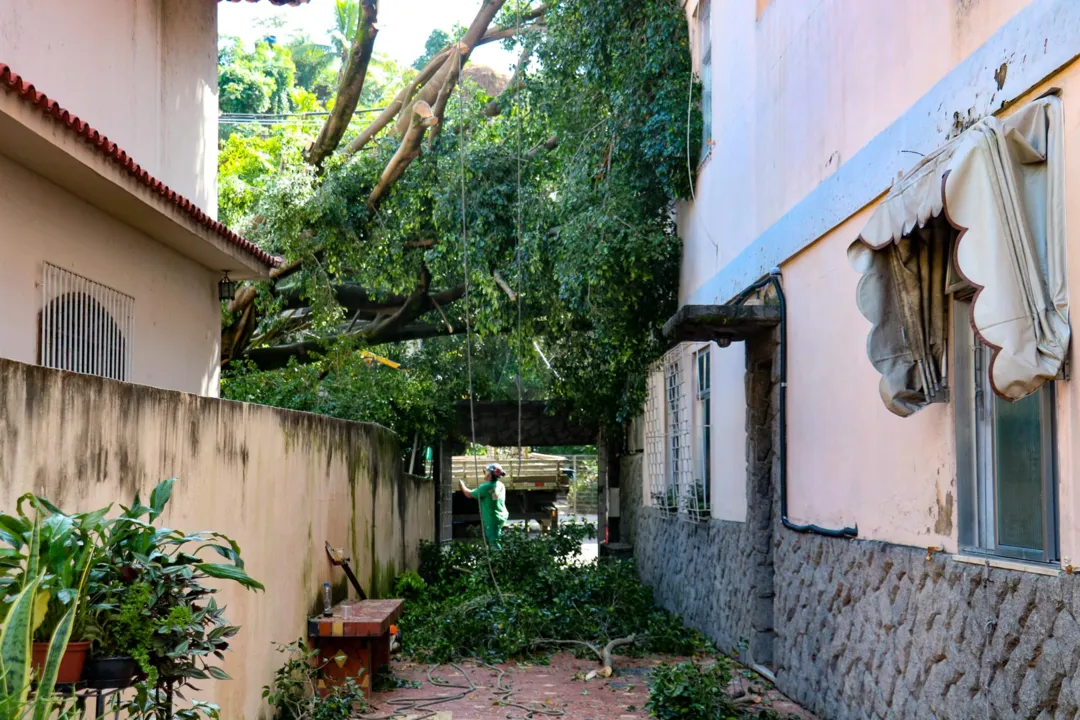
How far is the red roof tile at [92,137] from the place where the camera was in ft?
20.5

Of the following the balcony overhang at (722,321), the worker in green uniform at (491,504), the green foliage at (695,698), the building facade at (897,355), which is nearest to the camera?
the building facade at (897,355)

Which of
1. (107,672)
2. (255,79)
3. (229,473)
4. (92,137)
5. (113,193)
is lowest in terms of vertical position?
(107,672)

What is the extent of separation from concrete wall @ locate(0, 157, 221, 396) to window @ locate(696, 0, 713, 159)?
574 cm

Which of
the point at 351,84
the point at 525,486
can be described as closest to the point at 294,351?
the point at 351,84

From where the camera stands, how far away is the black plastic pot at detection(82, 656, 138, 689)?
3416 millimetres

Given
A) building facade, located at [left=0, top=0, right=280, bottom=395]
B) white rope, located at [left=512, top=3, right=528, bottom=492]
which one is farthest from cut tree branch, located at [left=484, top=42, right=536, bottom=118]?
building facade, located at [left=0, top=0, right=280, bottom=395]

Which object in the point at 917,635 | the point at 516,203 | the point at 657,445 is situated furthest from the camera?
the point at 516,203

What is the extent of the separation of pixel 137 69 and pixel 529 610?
6.59 metres

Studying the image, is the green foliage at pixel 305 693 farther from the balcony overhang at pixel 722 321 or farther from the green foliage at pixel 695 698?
the balcony overhang at pixel 722 321

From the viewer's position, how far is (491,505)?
17.2 metres

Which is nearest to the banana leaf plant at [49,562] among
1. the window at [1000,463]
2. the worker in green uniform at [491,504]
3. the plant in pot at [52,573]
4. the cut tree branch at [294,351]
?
the plant in pot at [52,573]

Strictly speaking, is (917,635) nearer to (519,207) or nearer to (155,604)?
(155,604)

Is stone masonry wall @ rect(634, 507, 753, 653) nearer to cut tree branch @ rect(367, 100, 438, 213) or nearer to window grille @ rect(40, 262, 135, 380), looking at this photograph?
window grille @ rect(40, 262, 135, 380)

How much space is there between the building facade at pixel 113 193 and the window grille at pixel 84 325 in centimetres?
2
